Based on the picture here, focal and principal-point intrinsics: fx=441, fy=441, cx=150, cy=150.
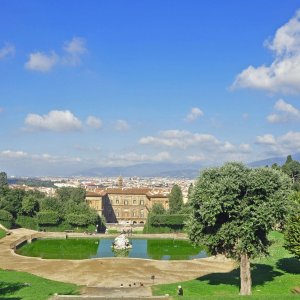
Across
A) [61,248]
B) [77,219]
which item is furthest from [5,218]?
[61,248]

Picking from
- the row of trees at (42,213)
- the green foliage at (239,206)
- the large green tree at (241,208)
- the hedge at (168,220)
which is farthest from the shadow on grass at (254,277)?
the row of trees at (42,213)

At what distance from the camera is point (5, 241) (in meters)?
68.2

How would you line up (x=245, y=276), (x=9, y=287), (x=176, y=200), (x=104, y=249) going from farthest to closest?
1. (x=176, y=200)
2. (x=104, y=249)
3. (x=9, y=287)
4. (x=245, y=276)

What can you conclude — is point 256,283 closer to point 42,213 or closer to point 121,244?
point 121,244

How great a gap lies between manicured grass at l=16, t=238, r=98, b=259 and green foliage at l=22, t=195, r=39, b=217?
62.7ft

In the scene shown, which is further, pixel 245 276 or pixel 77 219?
pixel 77 219

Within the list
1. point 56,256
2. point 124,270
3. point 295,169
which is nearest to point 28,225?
point 56,256

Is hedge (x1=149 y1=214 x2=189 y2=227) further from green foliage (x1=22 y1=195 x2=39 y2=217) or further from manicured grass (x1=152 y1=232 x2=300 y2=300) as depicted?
manicured grass (x1=152 y1=232 x2=300 y2=300)

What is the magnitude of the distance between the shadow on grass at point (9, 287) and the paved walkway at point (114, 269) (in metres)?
5.30

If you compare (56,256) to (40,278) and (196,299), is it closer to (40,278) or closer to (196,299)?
(40,278)

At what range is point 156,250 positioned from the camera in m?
63.4

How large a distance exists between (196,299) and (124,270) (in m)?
20.3

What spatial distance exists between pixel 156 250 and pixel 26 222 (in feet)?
119

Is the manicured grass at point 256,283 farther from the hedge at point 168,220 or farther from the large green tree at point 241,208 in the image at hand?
the hedge at point 168,220
